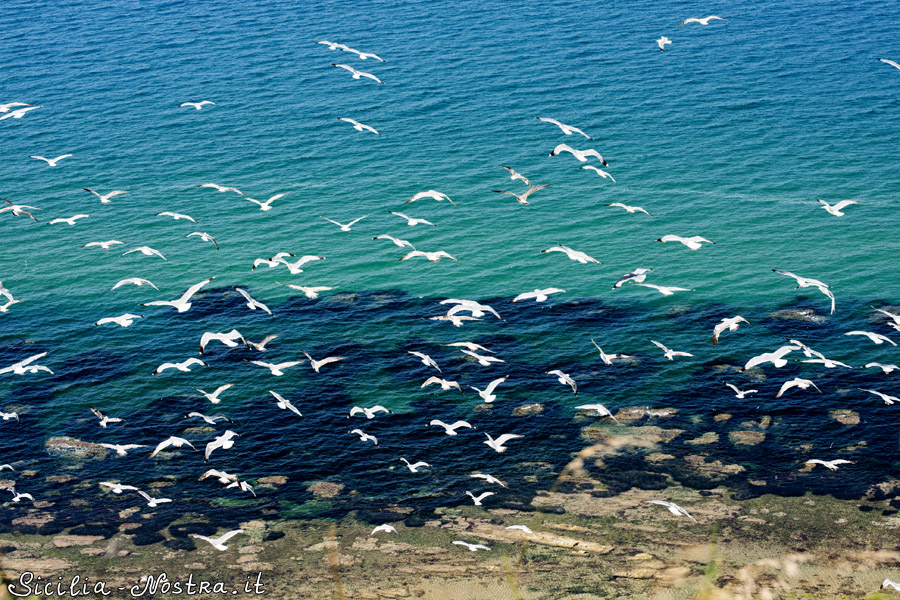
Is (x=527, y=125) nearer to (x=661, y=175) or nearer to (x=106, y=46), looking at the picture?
(x=661, y=175)

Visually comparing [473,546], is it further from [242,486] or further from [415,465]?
[242,486]

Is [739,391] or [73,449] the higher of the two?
[739,391]

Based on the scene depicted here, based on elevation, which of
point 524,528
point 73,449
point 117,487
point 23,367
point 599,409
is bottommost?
point 73,449

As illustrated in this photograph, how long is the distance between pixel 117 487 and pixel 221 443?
664 centimetres

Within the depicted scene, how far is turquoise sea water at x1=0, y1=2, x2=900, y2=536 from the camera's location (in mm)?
66688

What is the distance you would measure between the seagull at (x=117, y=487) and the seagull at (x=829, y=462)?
40.5 metres

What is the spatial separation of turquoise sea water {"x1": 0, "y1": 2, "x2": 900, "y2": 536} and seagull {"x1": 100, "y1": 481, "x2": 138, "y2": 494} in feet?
4.30

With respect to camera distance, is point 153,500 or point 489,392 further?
point 489,392

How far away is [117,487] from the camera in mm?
56969

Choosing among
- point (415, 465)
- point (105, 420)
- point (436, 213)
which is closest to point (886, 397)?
point (415, 465)

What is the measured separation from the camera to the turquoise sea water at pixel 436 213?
6669cm

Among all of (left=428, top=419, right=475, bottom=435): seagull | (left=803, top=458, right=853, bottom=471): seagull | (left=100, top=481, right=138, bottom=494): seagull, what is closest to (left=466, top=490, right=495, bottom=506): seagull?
(left=428, top=419, right=475, bottom=435): seagull

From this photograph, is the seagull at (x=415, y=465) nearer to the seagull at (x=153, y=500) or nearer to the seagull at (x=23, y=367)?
the seagull at (x=153, y=500)

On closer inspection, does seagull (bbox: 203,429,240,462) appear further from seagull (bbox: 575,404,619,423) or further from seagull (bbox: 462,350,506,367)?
seagull (bbox: 575,404,619,423)
